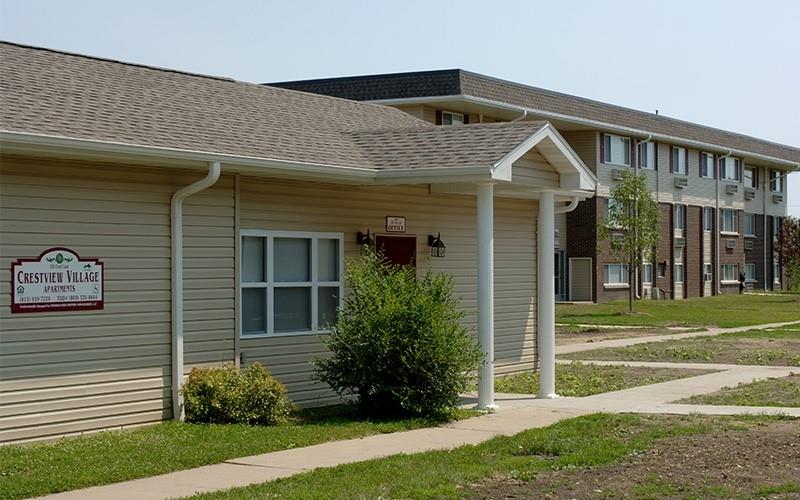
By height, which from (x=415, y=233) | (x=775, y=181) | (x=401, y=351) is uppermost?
(x=775, y=181)

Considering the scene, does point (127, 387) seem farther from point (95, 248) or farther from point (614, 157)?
point (614, 157)

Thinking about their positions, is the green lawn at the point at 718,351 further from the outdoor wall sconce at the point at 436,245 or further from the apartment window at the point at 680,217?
the apartment window at the point at 680,217

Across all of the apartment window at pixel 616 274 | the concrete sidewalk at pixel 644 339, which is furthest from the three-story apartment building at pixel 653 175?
the concrete sidewalk at pixel 644 339

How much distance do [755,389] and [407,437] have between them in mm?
6739

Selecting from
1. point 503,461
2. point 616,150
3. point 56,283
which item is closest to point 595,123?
point 616,150

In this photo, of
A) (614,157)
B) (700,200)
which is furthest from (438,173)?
(700,200)

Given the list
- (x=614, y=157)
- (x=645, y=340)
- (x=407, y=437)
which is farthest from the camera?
(x=614, y=157)

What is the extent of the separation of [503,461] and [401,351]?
2.93 m

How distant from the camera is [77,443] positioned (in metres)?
11.4

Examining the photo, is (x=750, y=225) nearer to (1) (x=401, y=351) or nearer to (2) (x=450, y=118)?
(2) (x=450, y=118)

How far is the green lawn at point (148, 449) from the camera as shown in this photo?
31.7 feet

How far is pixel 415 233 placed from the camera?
16844 millimetres

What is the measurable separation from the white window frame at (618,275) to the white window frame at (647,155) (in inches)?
179

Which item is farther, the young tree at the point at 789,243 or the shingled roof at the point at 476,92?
the young tree at the point at 789,243
